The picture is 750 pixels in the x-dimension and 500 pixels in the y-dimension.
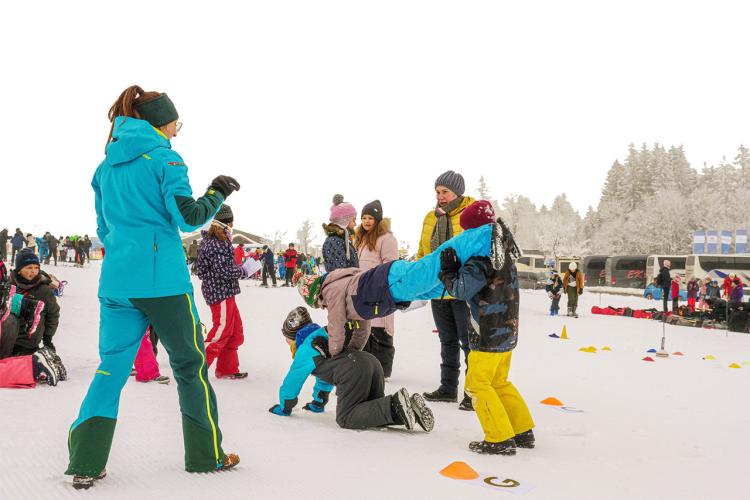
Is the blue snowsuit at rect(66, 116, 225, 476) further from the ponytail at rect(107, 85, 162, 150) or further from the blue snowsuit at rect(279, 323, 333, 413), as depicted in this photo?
the blue snowsuit at rect(279, 323, 333, 413)

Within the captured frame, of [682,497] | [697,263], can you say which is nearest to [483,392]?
[682,497]

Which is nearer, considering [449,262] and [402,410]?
[449,262]

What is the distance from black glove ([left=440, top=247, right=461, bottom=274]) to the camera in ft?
11.9

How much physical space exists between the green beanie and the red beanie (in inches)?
71.7

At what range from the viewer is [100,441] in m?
2.83

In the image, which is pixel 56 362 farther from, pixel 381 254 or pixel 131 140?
pixel 131 140

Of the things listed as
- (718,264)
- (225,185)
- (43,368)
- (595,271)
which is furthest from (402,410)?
(595,271)

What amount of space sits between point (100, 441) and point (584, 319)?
15.0 metres

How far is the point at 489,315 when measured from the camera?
12.0 feet

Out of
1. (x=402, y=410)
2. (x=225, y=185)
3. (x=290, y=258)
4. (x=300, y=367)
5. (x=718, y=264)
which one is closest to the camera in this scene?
(x=225, y=185)

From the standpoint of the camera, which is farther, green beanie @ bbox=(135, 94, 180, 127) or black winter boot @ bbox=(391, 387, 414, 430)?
black winter boot @ bbox=(391, 387, 414, 430)

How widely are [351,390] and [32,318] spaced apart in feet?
10.8

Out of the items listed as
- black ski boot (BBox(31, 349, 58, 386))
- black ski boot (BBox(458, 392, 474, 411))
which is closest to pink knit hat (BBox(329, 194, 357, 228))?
black ski boot (BBox(458, 392, 474, 411))

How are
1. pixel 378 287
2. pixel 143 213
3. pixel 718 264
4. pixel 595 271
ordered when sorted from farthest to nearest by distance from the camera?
pixel 595 271 < pixel 718 264 < pixel 378 287 < pixel 143 213
